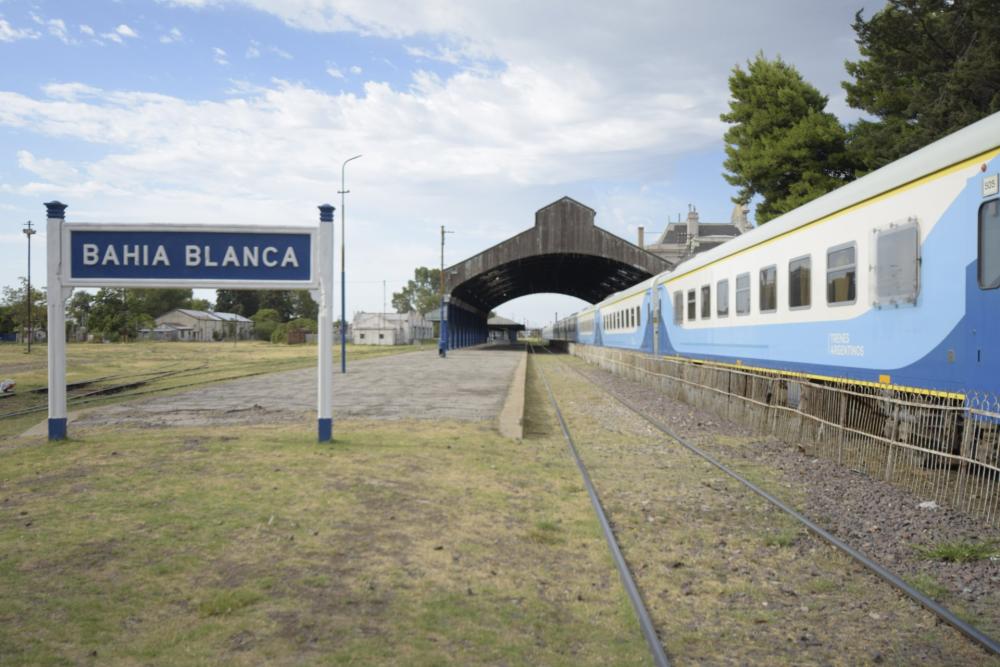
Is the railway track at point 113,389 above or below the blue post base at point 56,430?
below

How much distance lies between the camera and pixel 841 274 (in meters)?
10.6

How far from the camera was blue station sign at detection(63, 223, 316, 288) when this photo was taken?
1003cm

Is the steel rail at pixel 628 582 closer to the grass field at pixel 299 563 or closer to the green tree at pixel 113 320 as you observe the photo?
the grass field at pixel 299 563

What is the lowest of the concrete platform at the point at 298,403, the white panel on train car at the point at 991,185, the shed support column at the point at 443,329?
the concrete platform at the point at 298,403

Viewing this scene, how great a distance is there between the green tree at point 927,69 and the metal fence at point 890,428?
49.8ft

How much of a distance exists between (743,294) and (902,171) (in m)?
6.04

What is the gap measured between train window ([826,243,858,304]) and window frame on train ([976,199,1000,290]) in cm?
270

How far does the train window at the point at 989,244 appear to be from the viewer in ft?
23.6

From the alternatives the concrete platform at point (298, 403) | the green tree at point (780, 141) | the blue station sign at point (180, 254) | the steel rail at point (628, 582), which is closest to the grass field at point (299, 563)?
the steel rail at point (628, 582)

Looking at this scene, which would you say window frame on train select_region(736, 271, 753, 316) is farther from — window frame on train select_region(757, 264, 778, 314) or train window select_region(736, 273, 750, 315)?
window frame on train select_region(757, 264, 778, 314)

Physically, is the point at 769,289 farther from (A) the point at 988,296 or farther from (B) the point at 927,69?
(B) the point at 927,69

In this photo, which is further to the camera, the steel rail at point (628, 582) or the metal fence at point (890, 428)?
the metal fence at point (890, 428)

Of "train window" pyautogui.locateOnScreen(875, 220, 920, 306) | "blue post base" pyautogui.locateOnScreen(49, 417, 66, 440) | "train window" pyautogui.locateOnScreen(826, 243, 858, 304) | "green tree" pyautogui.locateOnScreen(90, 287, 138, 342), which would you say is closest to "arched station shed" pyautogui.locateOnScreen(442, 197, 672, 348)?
"train window" pyautogui.locateOnScreen(826, 243, 858, 304)

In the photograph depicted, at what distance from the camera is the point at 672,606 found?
15.9ft
